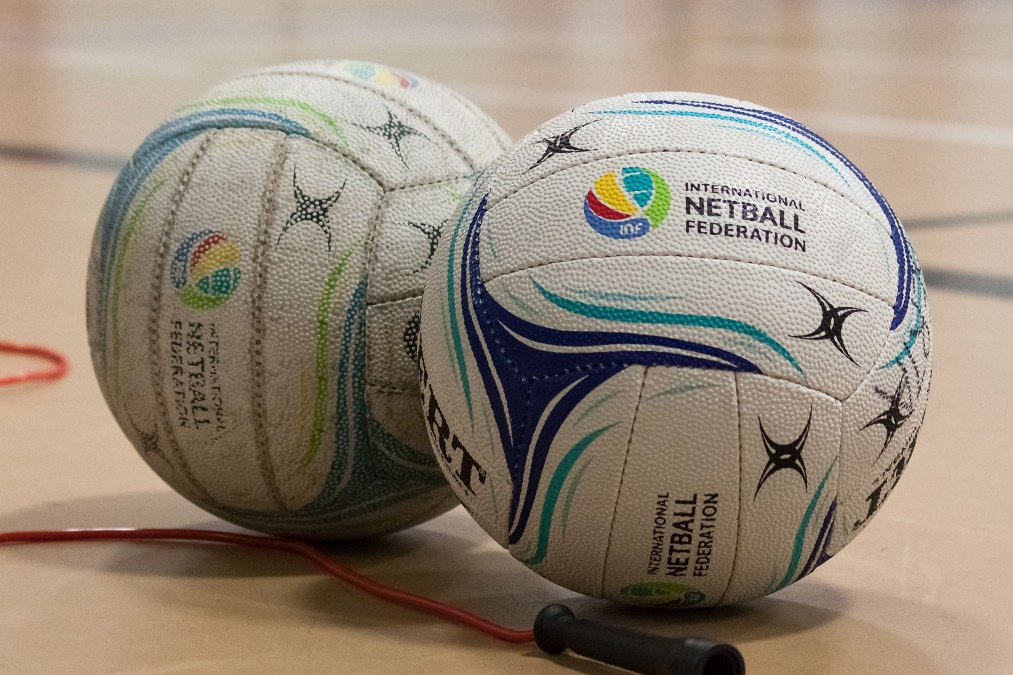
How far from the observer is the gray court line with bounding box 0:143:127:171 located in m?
7.58

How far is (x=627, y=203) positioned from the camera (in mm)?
2312

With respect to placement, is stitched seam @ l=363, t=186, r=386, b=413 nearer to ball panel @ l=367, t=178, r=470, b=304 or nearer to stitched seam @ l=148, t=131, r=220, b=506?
ball panel @ l=367, t=178, r=470, b=304

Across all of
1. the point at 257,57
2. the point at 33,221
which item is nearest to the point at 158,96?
the point at 257,57

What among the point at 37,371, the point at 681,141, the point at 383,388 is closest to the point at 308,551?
the point at 383,388

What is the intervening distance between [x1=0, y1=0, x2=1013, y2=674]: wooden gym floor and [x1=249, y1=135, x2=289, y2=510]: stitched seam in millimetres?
257

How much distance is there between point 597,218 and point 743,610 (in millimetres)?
728

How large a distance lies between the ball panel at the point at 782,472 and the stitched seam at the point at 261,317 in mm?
827

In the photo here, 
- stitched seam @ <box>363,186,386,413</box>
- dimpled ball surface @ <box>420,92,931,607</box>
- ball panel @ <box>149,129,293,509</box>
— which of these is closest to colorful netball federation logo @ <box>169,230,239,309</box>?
ball panel @ <box>149,129,293,509</box>

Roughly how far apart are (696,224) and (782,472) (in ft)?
1.25

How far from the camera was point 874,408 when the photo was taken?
2.30 metres

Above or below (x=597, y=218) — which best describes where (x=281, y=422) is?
below

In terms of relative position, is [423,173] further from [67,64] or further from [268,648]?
[67,64]

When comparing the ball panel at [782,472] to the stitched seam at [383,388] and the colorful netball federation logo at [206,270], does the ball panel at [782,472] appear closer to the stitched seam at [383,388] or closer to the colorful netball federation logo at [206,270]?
the stitched seam at [383,388]

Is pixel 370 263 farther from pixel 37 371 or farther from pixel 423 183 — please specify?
pixel 37 371
